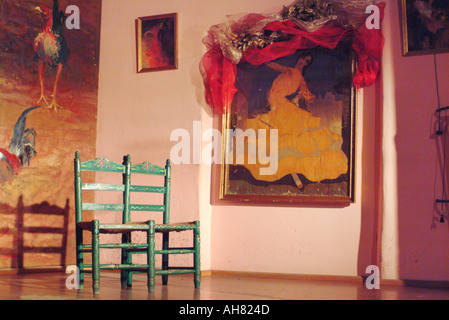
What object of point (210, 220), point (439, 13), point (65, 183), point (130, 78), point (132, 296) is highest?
point (439, 13)

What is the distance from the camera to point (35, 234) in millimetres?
4504

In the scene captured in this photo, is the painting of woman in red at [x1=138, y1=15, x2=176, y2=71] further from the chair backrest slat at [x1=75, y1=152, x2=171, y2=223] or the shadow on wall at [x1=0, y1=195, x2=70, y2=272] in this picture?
the shadow on wall at [x1=0, y1=195, x2=70, y2=272]

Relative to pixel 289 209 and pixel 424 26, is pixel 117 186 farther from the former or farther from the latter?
pixel 424 26

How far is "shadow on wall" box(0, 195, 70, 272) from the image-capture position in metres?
4.35

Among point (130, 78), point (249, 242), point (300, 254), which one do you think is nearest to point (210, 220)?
point (249, 242)

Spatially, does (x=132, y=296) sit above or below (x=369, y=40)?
below

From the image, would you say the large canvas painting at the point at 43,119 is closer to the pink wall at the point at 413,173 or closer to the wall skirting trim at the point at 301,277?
the wall skirting trim at the point at 301,277

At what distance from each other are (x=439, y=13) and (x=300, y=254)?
6.93 feet

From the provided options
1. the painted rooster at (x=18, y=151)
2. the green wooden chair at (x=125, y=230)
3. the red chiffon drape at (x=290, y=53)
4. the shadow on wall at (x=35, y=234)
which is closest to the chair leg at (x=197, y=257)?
the green wooden chair at (x=125, y=230)

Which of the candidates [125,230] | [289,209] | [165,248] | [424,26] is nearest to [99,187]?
[125,230]

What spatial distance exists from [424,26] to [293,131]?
126 centimetres

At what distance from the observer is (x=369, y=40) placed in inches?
164

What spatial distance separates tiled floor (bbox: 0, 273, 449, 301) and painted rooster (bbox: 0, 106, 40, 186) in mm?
813
